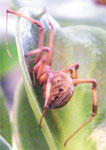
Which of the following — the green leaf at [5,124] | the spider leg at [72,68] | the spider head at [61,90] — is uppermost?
the spider leg at [72,68]

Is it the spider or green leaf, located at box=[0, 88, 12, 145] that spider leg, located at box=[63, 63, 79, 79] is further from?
green leaf, located at box=[0, 88, 12, 145]

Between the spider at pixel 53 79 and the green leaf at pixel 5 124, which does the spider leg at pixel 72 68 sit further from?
the green leaf at pixel 5 124

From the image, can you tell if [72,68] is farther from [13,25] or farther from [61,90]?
[13,25]

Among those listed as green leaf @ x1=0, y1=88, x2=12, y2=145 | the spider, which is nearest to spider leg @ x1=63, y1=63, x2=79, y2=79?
the spider

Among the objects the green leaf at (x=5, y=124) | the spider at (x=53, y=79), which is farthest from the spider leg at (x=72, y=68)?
the green leaf at (x=5, y=124)

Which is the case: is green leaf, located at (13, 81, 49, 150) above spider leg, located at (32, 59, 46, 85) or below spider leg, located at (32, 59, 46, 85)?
below

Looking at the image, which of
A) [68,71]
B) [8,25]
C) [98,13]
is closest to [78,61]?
[68,71]

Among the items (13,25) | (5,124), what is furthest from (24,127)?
(13,25)

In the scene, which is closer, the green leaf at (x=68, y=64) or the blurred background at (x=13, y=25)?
the green leaf at (x=68, y=64)
